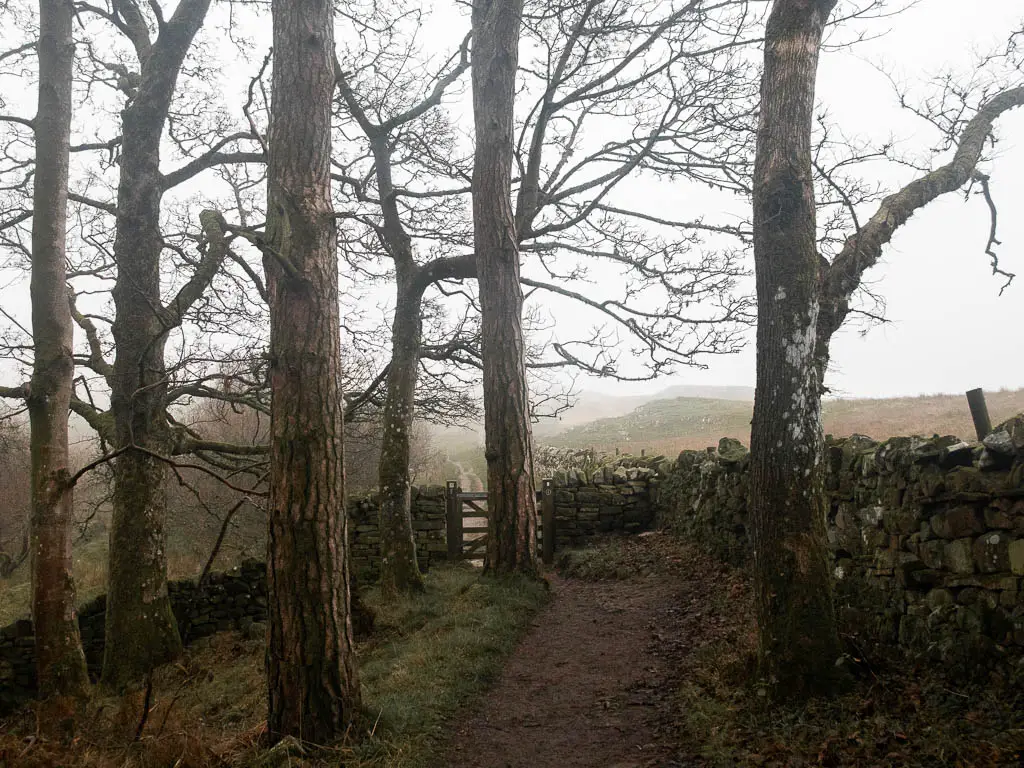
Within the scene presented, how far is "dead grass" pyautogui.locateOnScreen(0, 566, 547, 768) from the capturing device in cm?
422

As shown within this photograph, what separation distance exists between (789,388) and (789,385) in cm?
2

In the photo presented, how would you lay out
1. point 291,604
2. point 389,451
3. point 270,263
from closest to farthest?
1. point 291,604
2. point 270,263
3. point 389,451

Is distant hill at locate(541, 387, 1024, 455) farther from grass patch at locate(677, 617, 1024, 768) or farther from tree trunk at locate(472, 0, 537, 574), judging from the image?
grass patch at locate(677, 617, 1024, 768)

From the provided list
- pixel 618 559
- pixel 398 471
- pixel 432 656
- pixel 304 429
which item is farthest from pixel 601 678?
pixel 398 471

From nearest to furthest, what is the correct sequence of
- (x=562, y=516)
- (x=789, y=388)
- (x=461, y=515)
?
(x=789, y=388) → (x=562, y=516) → (x=461, y=515)

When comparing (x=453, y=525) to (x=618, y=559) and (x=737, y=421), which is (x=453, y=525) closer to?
(x=618, y=559)

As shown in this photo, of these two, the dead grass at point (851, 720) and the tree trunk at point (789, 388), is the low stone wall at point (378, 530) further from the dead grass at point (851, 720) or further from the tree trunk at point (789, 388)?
the tree trunk at point (789, 388)

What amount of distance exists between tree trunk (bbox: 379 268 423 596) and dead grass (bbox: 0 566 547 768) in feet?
1.43

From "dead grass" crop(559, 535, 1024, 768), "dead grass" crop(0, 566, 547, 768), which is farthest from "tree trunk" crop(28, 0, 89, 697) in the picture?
"dead grass" crop(559, 535, 1024, 768)

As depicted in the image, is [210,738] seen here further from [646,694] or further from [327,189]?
[327,189]

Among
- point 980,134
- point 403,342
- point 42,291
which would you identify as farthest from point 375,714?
point 980,134

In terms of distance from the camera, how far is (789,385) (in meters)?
4.88

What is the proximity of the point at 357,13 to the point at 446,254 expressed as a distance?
414 cm

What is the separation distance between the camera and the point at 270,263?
5.15 metres
